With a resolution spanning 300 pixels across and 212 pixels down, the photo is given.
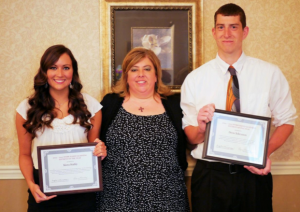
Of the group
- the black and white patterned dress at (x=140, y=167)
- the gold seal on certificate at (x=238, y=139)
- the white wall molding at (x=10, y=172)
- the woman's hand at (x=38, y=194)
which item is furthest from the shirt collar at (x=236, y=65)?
the white wall molding at (x=10, y=172)

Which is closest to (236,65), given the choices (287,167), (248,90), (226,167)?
(248,90)

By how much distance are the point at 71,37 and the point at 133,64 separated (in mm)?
707

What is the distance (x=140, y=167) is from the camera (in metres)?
2.18

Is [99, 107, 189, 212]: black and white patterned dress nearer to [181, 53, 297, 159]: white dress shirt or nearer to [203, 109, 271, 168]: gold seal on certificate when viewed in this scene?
[181, 53, 297, 159]: white dress shirt

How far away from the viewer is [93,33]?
265 centimetres

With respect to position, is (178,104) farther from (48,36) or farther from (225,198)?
(48,36)

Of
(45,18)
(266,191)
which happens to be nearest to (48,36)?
(45,18)

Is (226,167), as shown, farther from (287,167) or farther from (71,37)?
(71,37)

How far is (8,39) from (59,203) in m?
1.53

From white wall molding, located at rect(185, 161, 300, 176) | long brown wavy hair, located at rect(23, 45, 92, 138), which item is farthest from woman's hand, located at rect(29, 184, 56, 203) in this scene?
white wall molding, located at rect(185, 161, 300, 176)

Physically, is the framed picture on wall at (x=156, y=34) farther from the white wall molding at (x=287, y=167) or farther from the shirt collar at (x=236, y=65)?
the white wall molding at (x=287, y=167)

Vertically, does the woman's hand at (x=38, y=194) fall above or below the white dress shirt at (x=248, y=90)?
below

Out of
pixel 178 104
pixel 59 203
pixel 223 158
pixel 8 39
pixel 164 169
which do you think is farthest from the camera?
pixel 8 39

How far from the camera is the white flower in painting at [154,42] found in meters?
2.64
